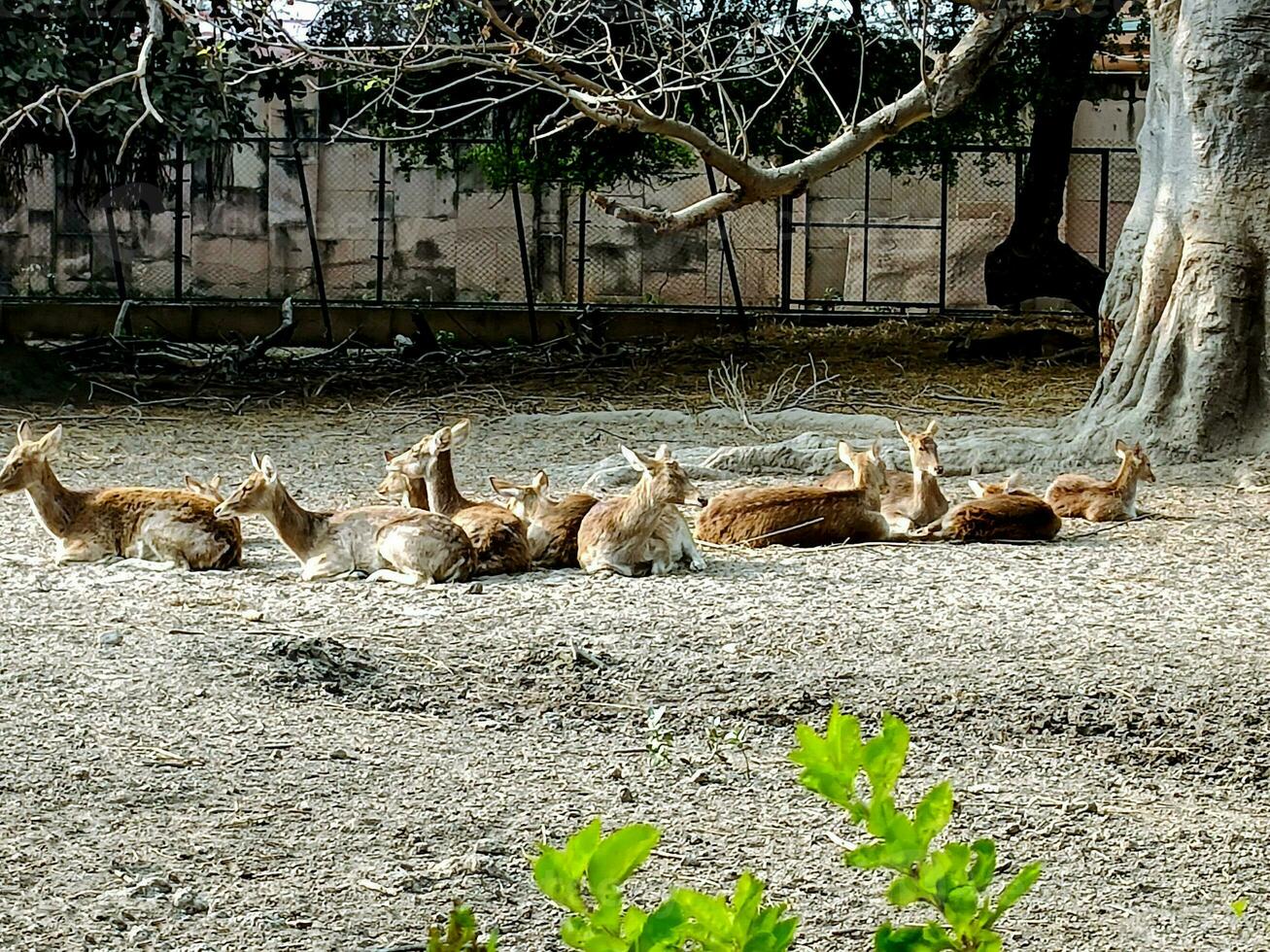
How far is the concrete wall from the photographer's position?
800 inches

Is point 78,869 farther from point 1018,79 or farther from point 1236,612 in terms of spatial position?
point 1018,79

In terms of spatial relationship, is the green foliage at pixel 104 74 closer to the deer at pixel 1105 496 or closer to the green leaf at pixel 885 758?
the deer at pixel 1105 496

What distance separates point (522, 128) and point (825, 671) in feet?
37.6

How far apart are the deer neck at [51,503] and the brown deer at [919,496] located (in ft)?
12.1

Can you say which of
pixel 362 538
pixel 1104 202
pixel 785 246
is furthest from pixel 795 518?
pixel 1104 202

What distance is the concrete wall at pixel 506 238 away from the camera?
66.7 ft

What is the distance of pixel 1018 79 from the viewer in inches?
643

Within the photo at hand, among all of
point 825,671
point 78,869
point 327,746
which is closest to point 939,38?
point 825,671

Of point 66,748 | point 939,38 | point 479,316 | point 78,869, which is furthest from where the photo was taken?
point 479,316

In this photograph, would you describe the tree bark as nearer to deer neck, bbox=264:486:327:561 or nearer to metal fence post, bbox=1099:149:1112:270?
metal fence post, bbox=1099:149:1112:270

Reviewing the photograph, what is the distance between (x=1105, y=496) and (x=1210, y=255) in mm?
2083

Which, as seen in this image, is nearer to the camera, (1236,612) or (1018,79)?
(1236,612)

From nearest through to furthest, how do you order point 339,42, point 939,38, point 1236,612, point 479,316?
1. point 1236,612
2. point 339,42
3. point 939,38
4. point 479,316

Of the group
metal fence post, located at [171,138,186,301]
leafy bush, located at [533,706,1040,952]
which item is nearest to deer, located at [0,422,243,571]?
leafy bush, located at [533,706,1040,952]
